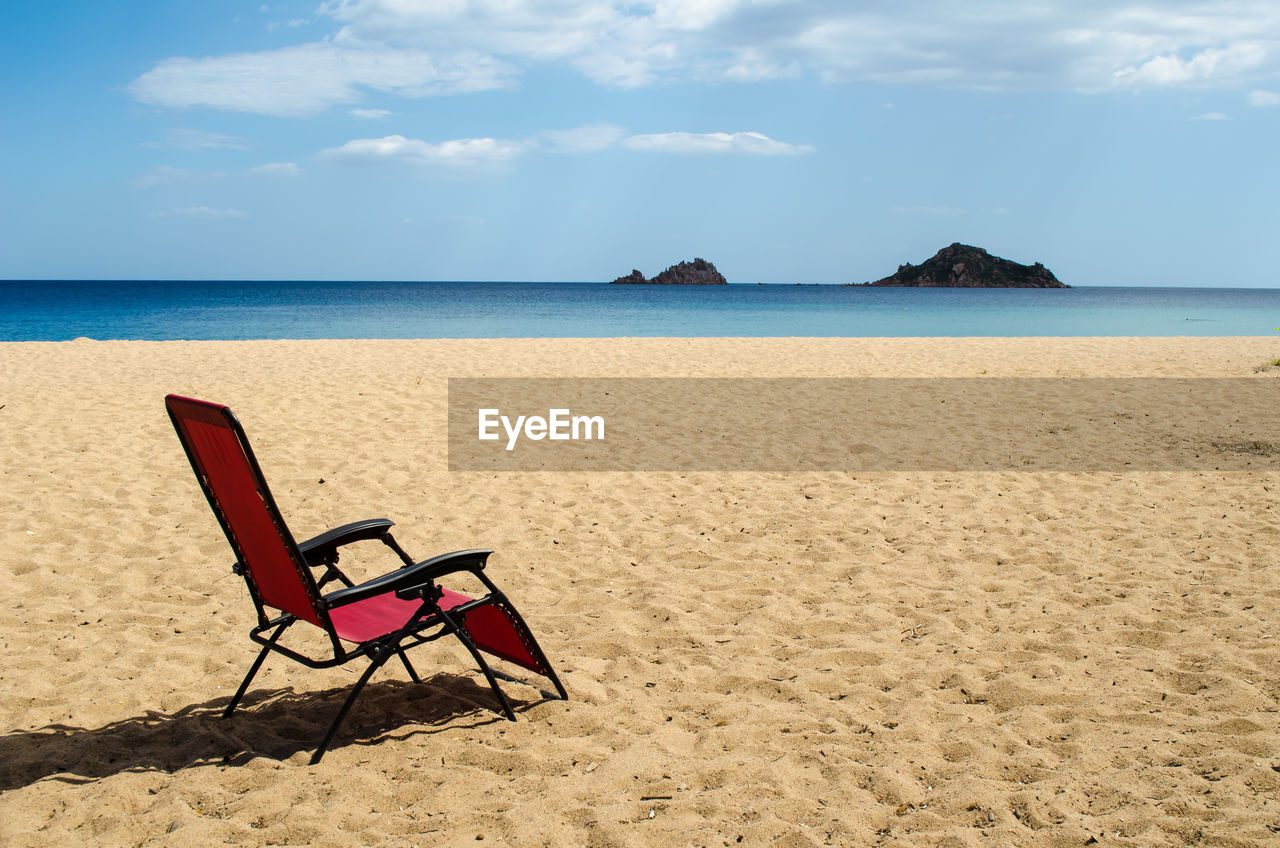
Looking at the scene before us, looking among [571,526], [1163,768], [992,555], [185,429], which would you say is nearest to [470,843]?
[185,429]

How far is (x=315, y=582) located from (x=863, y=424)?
6854mm

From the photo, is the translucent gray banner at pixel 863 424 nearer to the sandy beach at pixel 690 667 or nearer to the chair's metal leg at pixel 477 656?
the sandy beach at pixel 690 667

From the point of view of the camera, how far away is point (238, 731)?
10.3 feet

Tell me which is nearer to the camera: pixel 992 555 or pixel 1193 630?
pixel 1193 630

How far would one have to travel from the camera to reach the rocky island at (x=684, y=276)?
132 m

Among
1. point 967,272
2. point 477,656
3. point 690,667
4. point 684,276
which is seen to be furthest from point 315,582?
point 684,276

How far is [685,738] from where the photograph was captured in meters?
3.04

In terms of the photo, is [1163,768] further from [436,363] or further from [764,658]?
[436,363]

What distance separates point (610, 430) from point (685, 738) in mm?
5665

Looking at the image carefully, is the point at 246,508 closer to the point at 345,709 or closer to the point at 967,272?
the point at 345,709

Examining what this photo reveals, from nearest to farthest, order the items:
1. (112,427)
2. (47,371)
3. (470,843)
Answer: (470,843), (112,427), (47,371)

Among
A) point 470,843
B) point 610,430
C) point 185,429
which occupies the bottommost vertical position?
point 470,843

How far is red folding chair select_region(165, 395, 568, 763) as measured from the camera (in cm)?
283

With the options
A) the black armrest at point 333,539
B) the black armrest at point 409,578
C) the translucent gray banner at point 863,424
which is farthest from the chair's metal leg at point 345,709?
the translucent gray banner at point 863,424
